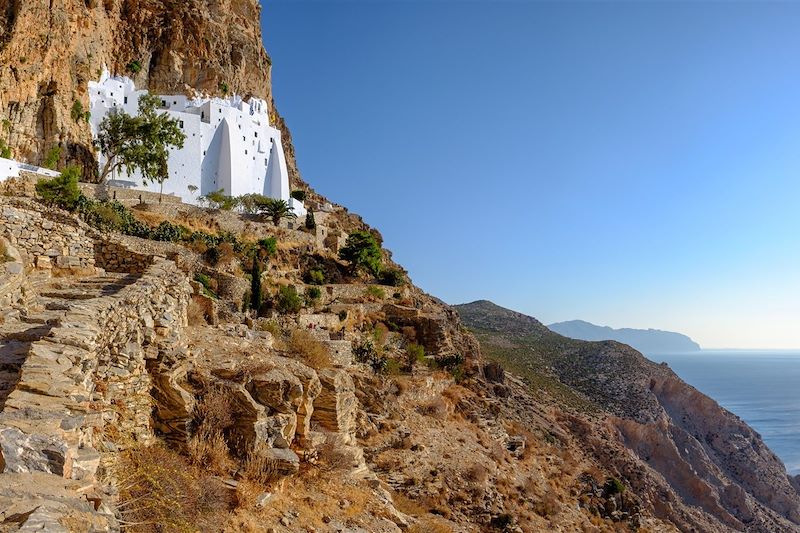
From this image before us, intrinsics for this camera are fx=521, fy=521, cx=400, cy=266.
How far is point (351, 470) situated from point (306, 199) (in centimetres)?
3747

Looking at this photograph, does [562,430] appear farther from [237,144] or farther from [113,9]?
[113,9]

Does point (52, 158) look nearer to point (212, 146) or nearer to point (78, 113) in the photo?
point (78, 113)

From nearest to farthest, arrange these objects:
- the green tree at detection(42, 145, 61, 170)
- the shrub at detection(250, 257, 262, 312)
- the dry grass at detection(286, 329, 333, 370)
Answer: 1. the dry grass at detection(286, 329, 333, 370)
2. the shrub at detection(250, 257, 262, 312)
3. the green tree at detection(42, 145, 61, 170)

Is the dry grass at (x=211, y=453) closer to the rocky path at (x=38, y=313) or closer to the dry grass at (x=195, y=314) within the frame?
the rocky path at (x=38, y=313)

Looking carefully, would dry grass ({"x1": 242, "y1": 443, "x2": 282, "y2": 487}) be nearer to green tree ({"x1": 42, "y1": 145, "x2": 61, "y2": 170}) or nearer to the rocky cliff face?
green tree ({"x1": 42, "y1": 145, "x2": 61, "y2": 170})

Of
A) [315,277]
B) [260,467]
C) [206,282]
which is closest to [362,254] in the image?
[315,277]

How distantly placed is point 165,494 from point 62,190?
20.9m

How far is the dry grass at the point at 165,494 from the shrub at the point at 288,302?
15.0 meters

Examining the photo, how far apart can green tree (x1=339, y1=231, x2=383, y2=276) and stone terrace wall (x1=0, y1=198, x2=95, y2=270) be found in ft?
64.0

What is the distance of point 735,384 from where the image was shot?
13850 centimetres

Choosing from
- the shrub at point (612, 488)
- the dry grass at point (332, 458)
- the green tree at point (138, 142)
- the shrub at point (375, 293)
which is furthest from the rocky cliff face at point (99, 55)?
the shrub at point (612, 488)

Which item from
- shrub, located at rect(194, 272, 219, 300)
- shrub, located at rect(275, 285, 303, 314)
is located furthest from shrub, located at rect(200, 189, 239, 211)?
shrub, located at rect(194, 272, 219, 300)

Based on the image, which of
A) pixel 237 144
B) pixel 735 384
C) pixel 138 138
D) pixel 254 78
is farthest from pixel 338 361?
pixel 735 384

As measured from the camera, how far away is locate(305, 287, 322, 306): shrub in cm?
2177
